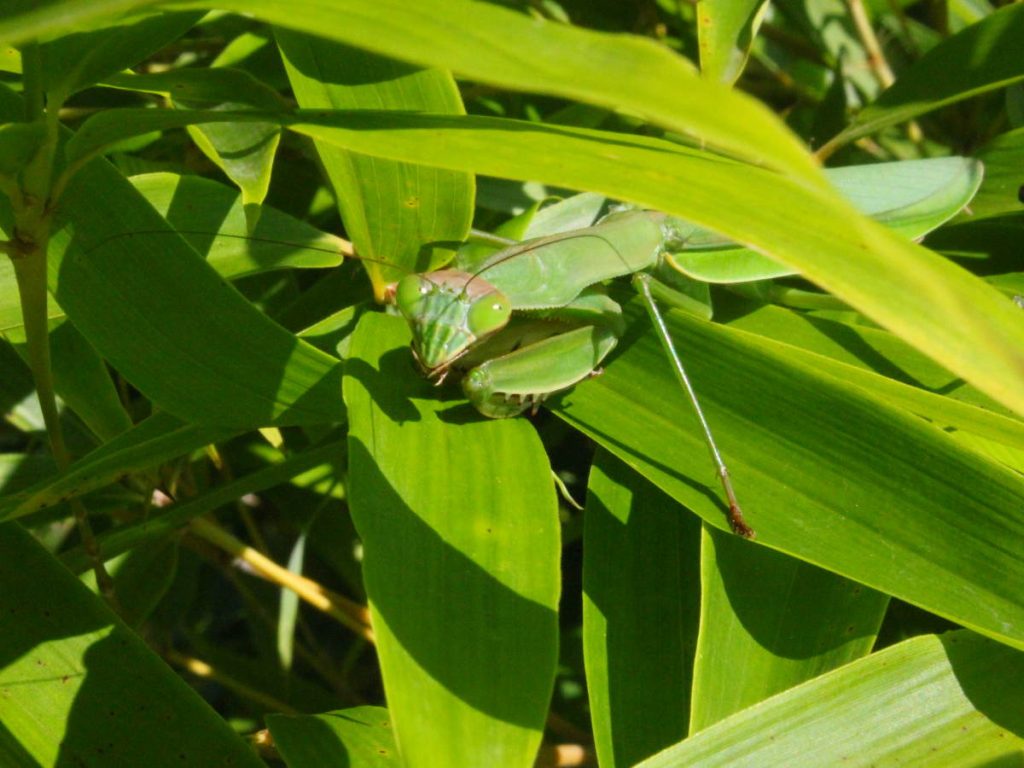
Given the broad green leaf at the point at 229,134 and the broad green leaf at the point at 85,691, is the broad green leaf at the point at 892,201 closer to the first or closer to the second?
the broad green leaf at the point at 229,134

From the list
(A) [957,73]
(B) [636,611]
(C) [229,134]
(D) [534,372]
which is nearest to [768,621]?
(B) [636,611]

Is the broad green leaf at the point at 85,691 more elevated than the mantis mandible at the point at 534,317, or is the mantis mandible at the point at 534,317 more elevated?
the mantis mandible at the point at 534,317

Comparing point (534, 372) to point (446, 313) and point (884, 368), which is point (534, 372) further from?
point (884, 368)

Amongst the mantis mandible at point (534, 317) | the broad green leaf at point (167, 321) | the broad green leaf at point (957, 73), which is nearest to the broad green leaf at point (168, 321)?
the broad green leaf at point (167, 321)

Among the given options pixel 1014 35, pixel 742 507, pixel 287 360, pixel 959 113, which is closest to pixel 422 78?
pixel 287 360

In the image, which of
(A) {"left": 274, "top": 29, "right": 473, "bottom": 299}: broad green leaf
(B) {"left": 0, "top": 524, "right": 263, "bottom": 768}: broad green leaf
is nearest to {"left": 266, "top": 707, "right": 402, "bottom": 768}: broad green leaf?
(B) {"left": 0, "top": 524, "right": 263, "bottom": 768}: broad green leaf

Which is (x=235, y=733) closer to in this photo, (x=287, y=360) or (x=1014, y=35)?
(x=287, y=360)

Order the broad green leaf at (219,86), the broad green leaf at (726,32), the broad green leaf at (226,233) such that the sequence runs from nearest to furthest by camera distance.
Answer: the broad green leaf at (219,86) < the broad green leaf at (226,233) < the broad green leaf at (726,32)
